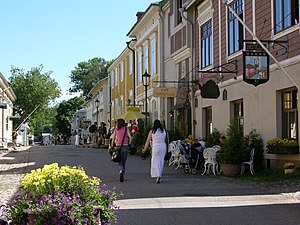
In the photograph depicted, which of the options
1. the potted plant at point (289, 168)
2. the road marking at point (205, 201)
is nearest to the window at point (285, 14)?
the potted plant at point (289, 168)

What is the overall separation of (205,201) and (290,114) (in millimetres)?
5837

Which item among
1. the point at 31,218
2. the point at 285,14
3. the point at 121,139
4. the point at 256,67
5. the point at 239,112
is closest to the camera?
the point at 31,218

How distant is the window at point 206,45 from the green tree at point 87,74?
75.7 metres

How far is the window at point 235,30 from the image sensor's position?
1860 centimetres

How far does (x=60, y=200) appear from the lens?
207 inches

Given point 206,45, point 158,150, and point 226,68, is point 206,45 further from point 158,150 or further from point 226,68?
point 158,150

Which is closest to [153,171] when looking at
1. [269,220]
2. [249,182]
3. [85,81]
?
[249,182]

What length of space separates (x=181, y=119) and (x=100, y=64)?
252 feet

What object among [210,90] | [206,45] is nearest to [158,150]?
[210,90]

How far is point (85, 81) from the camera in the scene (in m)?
101

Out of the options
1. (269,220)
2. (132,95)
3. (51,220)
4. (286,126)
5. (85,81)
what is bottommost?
(269,220)

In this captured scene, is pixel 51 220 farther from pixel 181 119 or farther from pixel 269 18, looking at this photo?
pixel 181 119

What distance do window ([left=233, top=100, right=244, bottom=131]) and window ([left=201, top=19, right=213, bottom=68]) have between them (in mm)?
3233

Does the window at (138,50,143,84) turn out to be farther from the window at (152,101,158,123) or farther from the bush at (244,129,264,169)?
the bush at (244,129,264,169)
